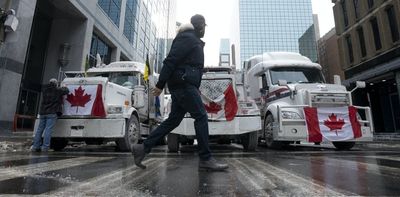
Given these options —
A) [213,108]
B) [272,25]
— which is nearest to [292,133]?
[213,108]

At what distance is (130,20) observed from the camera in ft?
101

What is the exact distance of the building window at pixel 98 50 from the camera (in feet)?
74.7

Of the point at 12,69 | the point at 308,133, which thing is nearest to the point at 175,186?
the point at 308,133

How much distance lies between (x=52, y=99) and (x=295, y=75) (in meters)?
7.11

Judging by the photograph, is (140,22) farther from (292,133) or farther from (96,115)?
(292,133)

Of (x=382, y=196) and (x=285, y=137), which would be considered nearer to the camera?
(x=382, y=196)

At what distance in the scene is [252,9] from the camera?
119875mm

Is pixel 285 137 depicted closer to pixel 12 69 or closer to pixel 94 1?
pixel 12 69

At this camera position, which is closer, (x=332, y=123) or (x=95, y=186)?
(x=95, y=186)

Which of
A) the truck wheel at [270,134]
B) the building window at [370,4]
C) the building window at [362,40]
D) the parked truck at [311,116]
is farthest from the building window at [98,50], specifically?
the building window at [370,4]

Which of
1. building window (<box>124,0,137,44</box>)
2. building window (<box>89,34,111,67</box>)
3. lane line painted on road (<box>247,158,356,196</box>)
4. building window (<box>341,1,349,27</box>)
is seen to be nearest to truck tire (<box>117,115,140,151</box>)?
lane line painted on road (<box>247,158,356,196</box>)

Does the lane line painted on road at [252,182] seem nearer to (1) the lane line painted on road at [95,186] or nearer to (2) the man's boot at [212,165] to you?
(2) the man's boot at [212,165]

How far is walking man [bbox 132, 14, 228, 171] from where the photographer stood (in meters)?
3.78

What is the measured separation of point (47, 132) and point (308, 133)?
22.2 ft
